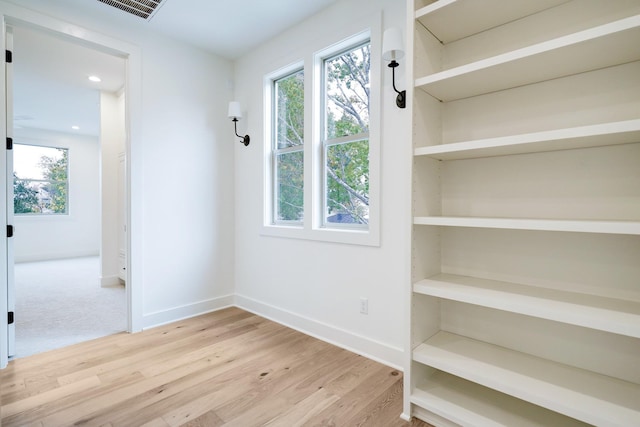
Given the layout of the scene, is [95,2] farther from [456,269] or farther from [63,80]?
[456,269]

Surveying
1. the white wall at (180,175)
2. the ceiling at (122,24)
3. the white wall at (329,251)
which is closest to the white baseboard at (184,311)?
the white wall at (180,175)

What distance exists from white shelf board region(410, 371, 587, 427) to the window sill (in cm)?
96

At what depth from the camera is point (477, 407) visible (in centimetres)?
155

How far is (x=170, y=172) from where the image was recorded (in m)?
3.06

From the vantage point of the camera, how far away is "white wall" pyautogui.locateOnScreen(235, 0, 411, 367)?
216 cm

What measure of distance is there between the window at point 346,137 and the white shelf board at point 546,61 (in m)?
0.82

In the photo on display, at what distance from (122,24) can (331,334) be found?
10.6 feet

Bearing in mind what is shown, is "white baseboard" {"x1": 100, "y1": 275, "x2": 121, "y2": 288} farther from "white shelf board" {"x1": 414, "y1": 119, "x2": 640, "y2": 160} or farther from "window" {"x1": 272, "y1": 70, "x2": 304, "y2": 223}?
"white shelf board" {"x1": 414, "y1": 119, "x2": 640, "y2": 160}

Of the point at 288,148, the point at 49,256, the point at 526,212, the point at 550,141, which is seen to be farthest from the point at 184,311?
the point at 49,256

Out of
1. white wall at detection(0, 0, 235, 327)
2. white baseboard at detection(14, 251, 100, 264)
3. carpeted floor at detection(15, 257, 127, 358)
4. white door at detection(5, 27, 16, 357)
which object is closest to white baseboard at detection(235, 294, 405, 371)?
white wall at detection(0, 0, 235, 327)

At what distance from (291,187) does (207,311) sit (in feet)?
5.31

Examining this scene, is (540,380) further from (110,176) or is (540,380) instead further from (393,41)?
(110,176)

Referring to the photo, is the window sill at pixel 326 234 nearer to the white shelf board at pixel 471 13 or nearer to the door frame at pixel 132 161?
the door frame at pixel 132 161

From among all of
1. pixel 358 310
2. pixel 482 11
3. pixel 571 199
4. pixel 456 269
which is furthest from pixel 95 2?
pixel 571 199
